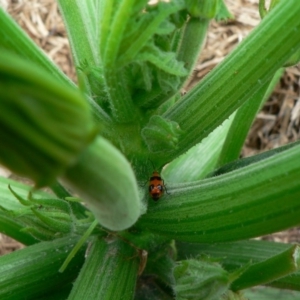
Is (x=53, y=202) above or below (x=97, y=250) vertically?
above

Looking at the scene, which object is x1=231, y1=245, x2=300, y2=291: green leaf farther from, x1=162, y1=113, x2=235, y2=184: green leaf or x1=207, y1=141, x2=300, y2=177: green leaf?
A: x1=162, y1=113, x2=235, y2=184: green leaf

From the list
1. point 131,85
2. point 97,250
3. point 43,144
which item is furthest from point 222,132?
point 43,144

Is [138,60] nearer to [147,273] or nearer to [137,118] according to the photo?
[137,118]

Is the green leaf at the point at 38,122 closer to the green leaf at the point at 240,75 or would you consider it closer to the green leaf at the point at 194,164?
the green leaf at the point at 240,75

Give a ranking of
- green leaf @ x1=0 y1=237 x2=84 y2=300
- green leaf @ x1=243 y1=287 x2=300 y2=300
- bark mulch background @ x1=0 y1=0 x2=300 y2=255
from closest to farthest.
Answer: green leaf @ x1=0 y1=237 x2=84 y2=300
green leaf @ x1=243 y1=287 x2=300 y2=300
bark mulch background @ x1=0 y1=0 x2=300 y2=255

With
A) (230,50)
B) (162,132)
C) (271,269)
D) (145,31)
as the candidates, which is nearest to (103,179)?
(145,31)

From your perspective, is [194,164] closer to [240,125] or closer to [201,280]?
[240,125]

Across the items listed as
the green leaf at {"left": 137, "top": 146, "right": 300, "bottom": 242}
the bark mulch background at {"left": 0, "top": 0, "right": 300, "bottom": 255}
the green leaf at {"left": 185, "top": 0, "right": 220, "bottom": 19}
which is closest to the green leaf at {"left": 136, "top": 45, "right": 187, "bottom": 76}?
the green leaf at {"left": 185, "top": 0, "right": 220, "bottom": 19}
